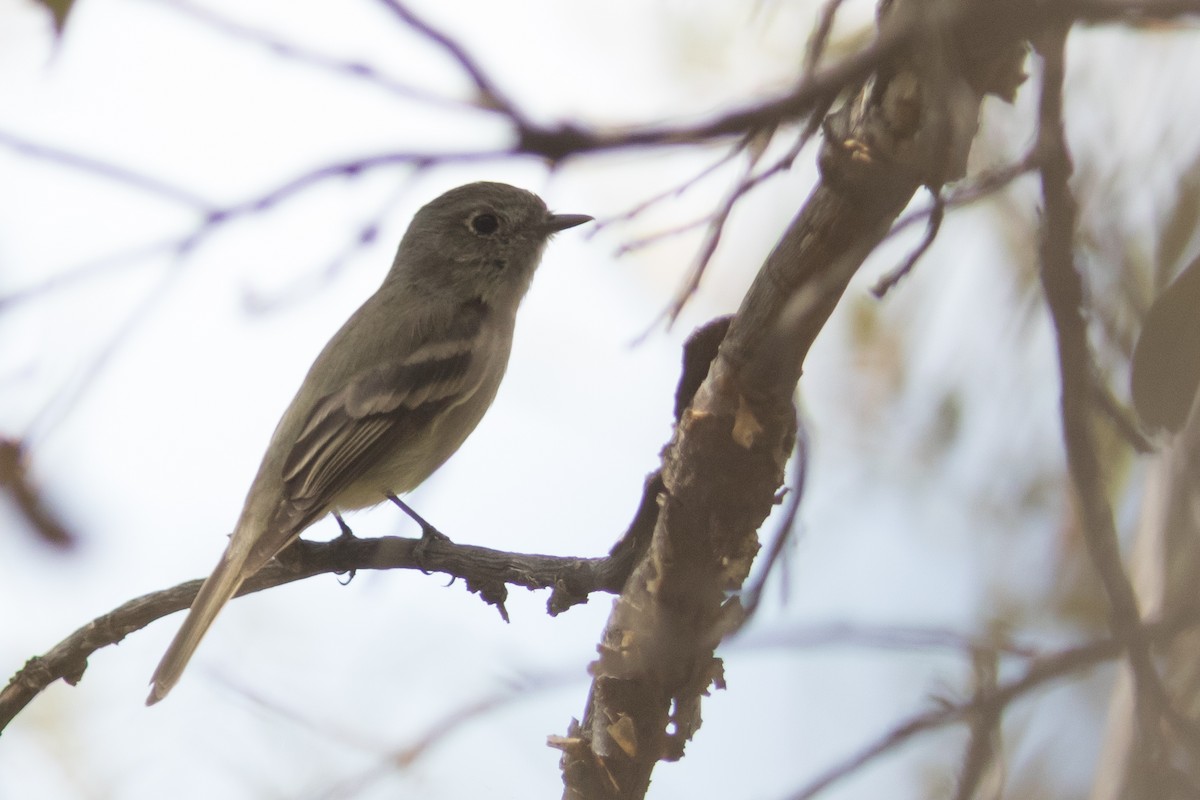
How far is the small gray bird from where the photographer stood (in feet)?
16.1

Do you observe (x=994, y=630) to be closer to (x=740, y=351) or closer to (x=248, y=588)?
(x=740, y=351)

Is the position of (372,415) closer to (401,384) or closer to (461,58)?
(401,384)

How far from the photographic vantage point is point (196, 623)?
442 centimetres

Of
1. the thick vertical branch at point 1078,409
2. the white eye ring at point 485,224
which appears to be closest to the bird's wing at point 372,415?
the white eye ring at point 485,224

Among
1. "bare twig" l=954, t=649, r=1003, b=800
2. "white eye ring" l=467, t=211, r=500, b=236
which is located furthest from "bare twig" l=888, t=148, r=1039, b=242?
"white eye ring" l=467, t=211, r=500, b=236

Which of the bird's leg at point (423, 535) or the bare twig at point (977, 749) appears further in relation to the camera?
the bird's leg at point (423, 535)

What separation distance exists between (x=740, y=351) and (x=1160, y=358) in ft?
3.11

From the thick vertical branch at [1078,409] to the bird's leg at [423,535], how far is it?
2.77 metres

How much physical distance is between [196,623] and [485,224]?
315 cm

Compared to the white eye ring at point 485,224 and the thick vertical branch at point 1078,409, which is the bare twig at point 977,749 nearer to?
the thick vertical branch at point 1078,409

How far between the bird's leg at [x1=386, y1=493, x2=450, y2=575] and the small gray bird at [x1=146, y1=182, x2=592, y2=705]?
0.17 meters

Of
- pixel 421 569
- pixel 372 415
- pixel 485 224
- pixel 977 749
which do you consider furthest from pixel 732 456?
pixel 485 224

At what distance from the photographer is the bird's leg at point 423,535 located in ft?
14.0

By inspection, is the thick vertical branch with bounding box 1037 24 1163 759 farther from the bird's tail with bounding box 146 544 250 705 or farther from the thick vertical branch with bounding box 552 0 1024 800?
the bird's tail with bounding box 146 544 250 705
